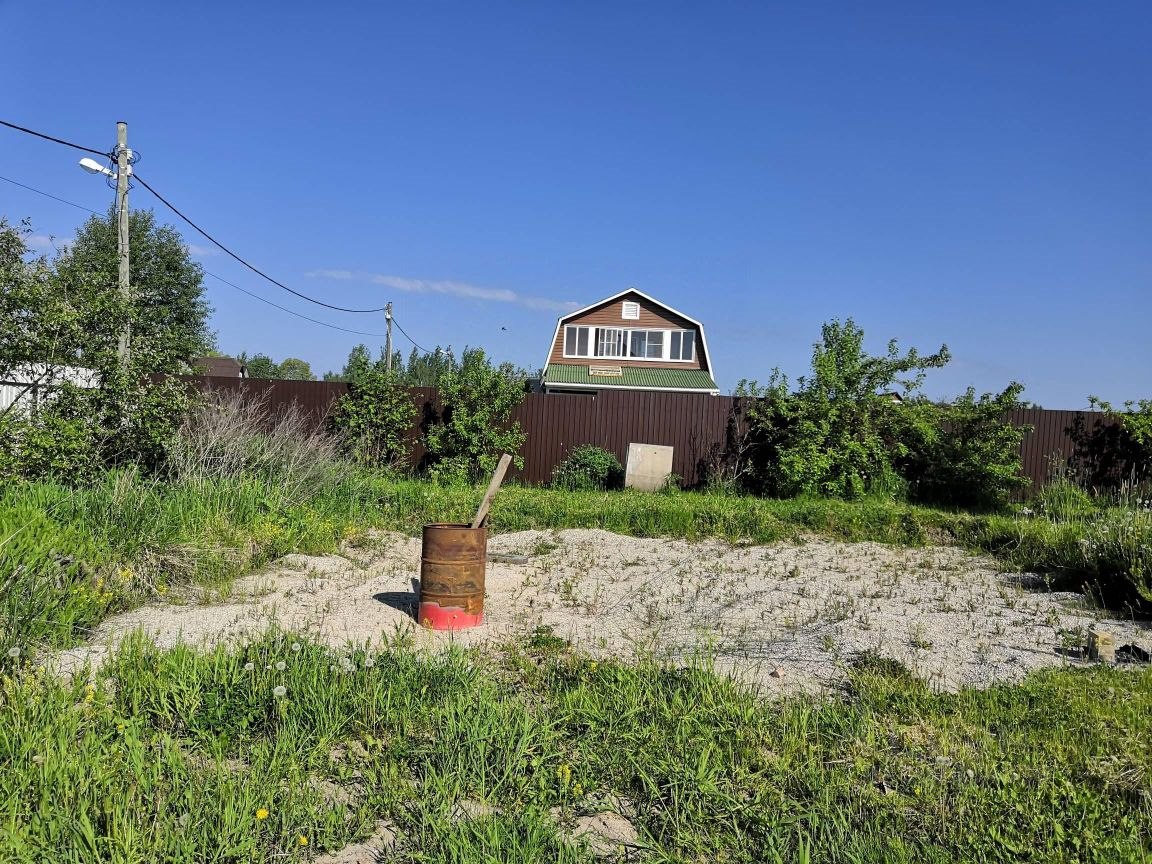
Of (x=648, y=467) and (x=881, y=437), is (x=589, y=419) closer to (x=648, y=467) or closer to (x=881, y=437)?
(x=648, y=467)

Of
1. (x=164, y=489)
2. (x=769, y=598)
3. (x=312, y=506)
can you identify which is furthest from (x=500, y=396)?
(x=769, y=598)

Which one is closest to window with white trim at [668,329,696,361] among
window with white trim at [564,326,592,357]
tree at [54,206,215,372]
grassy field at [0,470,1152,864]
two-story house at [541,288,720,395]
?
two-story house at [541,288,720,395]

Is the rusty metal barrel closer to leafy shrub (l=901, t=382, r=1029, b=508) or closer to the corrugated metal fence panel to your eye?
the corrugated metal fence panel

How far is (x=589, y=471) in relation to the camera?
14.1m

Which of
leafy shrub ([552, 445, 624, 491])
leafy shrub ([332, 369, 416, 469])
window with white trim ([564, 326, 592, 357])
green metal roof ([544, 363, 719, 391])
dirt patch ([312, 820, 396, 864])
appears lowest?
dirt patch ([312, 820, 396, 864])

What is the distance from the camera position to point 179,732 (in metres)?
3.54

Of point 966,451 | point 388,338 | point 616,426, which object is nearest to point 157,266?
point 388,338

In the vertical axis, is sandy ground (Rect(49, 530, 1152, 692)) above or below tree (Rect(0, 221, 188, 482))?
below

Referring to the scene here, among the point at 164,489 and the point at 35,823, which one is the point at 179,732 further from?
the point at 164,489

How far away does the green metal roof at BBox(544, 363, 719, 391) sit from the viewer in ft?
101

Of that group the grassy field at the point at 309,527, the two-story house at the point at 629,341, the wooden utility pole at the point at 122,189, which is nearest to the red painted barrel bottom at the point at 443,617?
the grassy field at the point at 309,527

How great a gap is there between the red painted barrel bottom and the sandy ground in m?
0.12

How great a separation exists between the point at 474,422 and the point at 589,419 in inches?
88.7

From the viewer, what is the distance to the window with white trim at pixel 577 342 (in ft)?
107
